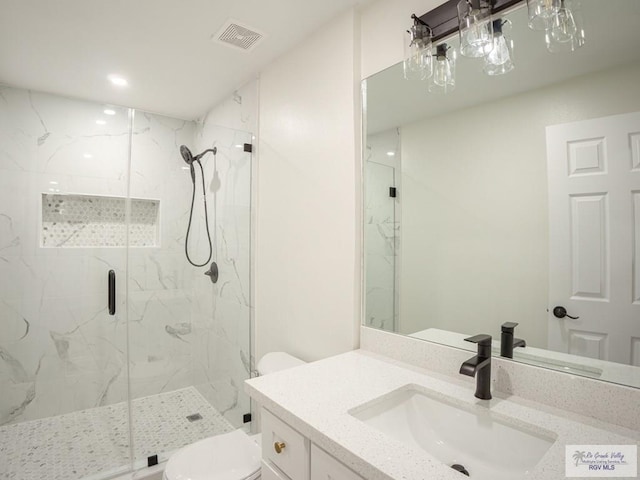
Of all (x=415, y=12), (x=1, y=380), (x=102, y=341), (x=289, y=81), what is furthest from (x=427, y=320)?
(x=1, y=380)

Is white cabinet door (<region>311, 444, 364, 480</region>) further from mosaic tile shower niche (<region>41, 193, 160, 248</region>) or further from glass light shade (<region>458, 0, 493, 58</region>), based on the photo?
mosaic tile shower niche (<region>41, 193, 160, 248</region>)

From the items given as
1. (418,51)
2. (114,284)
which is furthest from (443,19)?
(114,284)

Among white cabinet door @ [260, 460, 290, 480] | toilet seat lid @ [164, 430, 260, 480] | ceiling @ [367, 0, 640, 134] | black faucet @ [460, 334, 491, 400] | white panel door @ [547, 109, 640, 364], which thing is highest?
ceiling @ [367, 0, 640, 134]

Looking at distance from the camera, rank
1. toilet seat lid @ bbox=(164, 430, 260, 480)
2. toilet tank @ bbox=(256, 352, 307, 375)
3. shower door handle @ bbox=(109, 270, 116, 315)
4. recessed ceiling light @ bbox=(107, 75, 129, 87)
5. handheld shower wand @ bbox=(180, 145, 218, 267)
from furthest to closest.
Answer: handheld shower wand @ bbox=(180, 145, 218, 267) → shower door handle @ bbox=(109, 270, 116, 315) → recessed ceiling light @ bbox=(107, 75, 129, 87) → toilet tank @ bbox=(256, 352, 307, 375) → toilet seat lid @ bbox=(164, 430, 260, 480)

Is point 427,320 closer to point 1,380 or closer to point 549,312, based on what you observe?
point 549,312

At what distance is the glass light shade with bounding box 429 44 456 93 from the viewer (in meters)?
1.28

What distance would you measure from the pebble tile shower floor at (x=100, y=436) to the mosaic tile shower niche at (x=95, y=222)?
1.12 meters

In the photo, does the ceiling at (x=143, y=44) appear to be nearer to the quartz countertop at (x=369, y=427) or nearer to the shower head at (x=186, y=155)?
the shower head at (x=186, y=155)

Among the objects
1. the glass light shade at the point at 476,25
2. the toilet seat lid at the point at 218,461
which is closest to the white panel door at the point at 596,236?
the glass light shade at the point at 476,25

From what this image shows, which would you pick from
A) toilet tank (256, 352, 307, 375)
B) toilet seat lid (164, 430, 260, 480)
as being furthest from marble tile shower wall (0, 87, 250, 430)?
toilet seat lid (164, 430, 260, 480)

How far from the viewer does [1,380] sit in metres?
2.23

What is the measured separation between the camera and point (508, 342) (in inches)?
43.2

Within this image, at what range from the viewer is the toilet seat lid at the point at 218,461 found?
144cm

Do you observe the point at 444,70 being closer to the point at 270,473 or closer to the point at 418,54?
the point at 418,54
